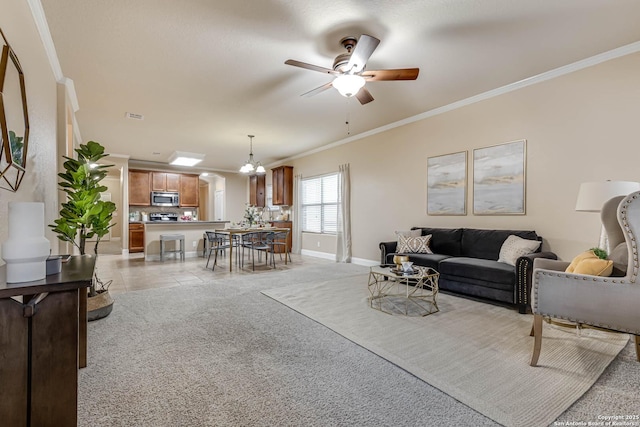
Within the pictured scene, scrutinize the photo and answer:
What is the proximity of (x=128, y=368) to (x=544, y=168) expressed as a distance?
4.75 metres

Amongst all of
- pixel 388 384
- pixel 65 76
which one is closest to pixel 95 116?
pixel 65 76

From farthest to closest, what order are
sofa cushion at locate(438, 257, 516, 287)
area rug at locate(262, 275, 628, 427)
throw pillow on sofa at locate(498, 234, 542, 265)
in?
throw pillow on sofa at locate(498, 234, 542, 265)
sofa cushion at locate(438, 257, 516, 287)
area rug at locate(262, 275, 628, 427)

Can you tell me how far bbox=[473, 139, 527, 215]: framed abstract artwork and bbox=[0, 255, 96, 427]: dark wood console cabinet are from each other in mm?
4515

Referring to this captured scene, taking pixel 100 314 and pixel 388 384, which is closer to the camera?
pixel 388 384

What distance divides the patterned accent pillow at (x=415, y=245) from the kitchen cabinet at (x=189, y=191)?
7.47m

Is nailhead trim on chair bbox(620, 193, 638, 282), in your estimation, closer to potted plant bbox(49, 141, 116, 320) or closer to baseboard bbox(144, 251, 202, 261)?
potted plant bbox(49, 141, 116, 320)

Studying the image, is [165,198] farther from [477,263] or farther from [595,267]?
[595,267]

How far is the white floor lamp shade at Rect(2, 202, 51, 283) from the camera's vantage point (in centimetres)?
118

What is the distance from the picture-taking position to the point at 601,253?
2193 millimetres

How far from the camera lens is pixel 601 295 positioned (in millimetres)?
1893

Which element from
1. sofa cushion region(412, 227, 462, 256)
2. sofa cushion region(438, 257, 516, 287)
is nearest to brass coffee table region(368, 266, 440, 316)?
sofa cushion region(438, 257, 516, 287)

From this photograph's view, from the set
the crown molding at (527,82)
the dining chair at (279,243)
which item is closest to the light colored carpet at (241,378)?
A: the dining chair at (279,243)

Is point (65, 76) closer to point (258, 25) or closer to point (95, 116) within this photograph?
point (95, 116)

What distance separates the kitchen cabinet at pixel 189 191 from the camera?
372 inches
